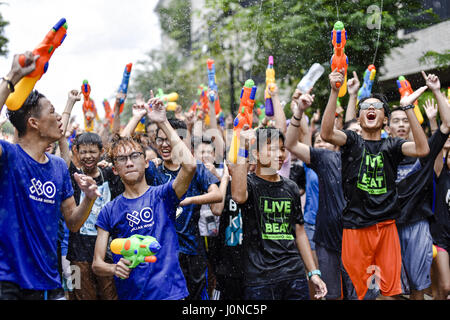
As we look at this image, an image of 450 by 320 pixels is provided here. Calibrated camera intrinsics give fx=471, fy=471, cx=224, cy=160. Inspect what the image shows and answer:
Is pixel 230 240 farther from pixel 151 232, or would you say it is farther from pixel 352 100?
pixel 352 100

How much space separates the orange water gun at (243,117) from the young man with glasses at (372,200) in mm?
694

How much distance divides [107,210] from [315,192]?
275 centimetres

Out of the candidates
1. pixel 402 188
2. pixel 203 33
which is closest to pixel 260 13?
pixel 203 33

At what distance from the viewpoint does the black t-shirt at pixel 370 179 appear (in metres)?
3.86

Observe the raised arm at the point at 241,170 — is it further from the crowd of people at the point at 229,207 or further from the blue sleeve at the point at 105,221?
the blue sleeve at the point at 105,221

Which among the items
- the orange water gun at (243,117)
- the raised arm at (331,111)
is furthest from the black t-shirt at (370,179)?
the orange water gun at (243,117)

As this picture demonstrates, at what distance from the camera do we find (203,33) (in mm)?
12844

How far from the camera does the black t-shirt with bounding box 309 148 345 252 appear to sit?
4.43m

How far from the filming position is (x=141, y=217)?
305cm

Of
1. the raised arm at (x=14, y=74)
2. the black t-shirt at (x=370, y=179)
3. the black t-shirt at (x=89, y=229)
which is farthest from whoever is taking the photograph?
the black t-shirt at (x=89, y=229)

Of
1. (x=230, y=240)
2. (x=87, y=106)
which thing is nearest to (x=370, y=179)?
(x=230, y=240)

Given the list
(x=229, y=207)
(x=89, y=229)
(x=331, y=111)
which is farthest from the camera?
(x=89, y=229)

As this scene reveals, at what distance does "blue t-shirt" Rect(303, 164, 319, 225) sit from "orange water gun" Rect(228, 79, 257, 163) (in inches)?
58.2

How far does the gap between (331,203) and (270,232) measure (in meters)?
1.16
